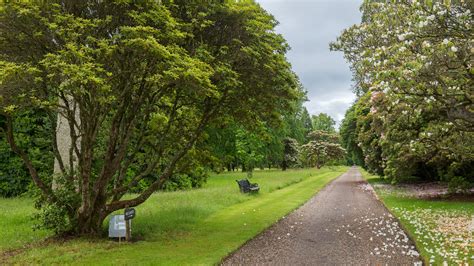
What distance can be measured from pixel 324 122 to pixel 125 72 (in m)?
115

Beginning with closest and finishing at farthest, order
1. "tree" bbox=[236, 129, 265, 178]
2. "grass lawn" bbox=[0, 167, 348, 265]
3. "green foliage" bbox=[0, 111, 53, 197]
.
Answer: "grass lawn" bbox=[0, 167, 348, 265] → "green foliage" bbox=[0, 111, 53, 197] → "tree" bbox=[236, 129, 265, 178]

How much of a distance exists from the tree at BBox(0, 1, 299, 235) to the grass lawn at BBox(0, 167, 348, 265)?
47.0 inches

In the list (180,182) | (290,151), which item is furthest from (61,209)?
(290,151)

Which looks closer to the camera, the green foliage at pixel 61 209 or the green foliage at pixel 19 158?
the green foliage at pixel 61 209

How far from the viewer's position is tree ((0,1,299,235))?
8117 millimetres

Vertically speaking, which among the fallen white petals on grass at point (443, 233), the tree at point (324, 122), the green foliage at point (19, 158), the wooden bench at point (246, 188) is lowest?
the fallen white petals on grass at point (443, 233)

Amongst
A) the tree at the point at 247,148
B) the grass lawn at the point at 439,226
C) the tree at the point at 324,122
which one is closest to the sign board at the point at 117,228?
the grass lawn at the point at 439,226

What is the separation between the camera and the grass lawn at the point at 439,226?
8.10 metres

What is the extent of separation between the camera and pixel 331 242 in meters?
9.96

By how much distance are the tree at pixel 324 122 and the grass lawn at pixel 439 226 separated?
101190 mm

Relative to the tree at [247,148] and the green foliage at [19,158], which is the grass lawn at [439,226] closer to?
the green foliage at [19,158]

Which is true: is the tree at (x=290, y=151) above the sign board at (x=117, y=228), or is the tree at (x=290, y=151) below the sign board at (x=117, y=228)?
above

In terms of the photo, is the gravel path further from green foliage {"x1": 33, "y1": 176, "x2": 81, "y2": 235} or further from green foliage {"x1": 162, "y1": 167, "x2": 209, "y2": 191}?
green foliage {"x1": 162, "y1": 167, "x2": 209, "y2": 191}

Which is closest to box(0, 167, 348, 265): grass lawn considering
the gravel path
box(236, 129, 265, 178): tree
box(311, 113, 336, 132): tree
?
the gravel path
